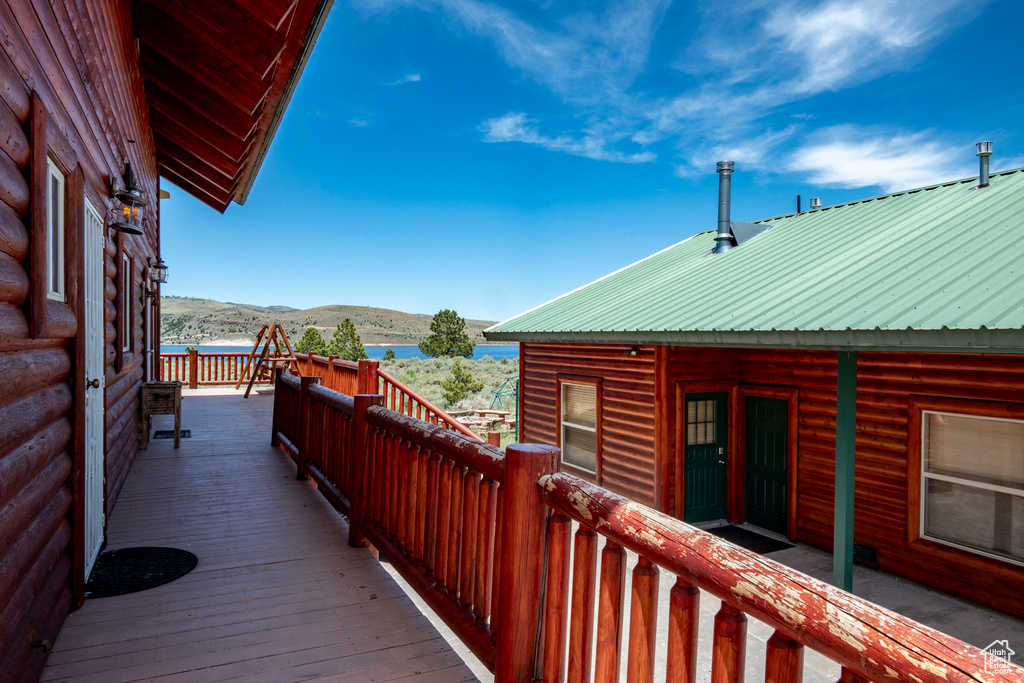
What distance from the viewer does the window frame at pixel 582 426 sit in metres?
9.59

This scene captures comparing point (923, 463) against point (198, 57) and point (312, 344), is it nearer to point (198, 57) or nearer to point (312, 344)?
point (198, 57)

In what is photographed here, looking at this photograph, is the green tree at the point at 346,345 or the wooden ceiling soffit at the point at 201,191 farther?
the green tree at the point at 346,345

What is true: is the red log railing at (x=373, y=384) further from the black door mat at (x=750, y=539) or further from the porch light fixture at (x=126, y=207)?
the black door mat at (x=750, y=539)

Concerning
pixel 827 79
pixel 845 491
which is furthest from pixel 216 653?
pixel 827 79

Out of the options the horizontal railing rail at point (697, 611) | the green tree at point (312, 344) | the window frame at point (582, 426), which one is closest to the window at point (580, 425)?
the window frame at point (582, 426)

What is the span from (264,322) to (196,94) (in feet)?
267

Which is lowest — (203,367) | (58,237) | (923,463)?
(923,463)

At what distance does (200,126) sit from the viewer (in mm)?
6852

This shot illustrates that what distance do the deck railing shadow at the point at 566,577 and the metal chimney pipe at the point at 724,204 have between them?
29.6 feet

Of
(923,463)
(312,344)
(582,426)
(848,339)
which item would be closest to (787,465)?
(923,463)

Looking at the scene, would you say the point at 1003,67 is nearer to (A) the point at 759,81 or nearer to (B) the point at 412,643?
(A) the point at 759,81

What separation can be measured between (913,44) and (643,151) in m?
22.4

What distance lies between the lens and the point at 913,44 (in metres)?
31.4

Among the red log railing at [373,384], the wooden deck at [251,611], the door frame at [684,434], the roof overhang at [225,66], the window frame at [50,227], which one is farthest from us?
the door frame at [684,434]
